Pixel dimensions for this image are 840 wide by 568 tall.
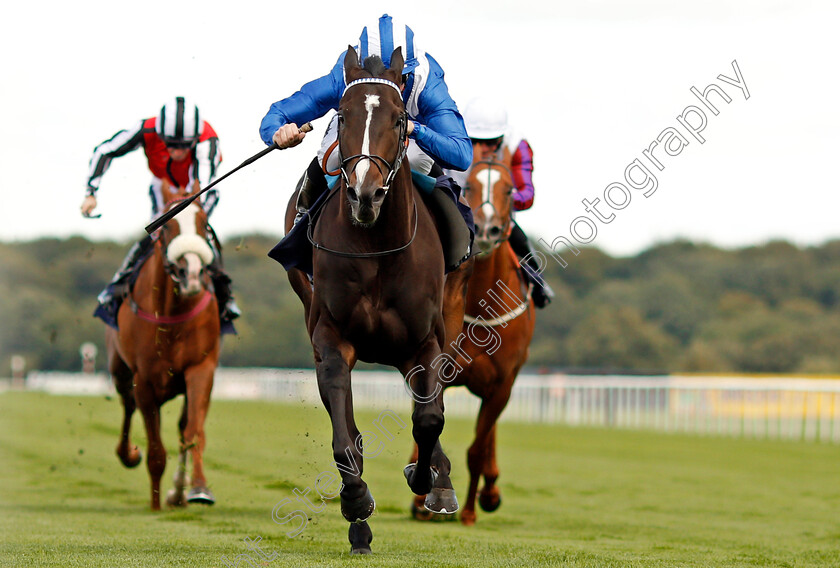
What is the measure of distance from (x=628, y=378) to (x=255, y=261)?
31586 millimetres

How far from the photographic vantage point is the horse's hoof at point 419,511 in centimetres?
834

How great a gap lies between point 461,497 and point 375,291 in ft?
17.7

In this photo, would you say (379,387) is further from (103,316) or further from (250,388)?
(103,316)

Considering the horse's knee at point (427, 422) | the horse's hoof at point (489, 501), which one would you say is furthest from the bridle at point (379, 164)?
the horse's hoof at point (489, 501)

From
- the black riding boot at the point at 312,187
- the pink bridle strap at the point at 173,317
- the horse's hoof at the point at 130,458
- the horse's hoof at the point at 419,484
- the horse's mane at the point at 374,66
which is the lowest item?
the horse's hoof at the point at 130,458

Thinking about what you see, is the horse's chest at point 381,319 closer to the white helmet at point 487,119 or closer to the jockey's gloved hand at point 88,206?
the white helmet at point 487,119

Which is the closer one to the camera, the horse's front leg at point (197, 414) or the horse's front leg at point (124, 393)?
the horse's front leg at point (197, 414)

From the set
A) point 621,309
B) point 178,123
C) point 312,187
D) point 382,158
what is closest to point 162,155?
point 178,123

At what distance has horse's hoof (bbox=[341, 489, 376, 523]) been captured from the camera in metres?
5.29

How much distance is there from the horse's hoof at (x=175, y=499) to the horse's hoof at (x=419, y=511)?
5.48 feet

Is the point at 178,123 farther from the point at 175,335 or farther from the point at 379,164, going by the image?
the point at 379,164

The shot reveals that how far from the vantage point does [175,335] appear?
8492 mm

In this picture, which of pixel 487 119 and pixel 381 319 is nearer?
pixel 381 319

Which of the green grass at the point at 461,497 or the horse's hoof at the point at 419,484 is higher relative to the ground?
the horse's hoof at the point at 419,484
